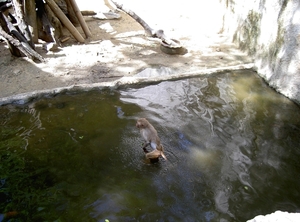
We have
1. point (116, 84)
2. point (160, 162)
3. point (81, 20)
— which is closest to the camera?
point (160, 162)

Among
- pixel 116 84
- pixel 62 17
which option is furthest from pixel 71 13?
pixel 116 84

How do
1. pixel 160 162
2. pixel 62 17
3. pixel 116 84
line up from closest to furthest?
pixel 160 162 < pixel 116 84 < pixel 62 17

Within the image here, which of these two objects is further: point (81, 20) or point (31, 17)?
point (81, 20)

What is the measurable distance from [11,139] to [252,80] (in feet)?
16.5

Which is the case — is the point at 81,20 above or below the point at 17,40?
below

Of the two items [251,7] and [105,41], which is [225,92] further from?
[105,41]

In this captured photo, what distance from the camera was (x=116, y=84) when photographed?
5.91 metres

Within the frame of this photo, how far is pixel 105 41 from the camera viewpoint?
861 cm

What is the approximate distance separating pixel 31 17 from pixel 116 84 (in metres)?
3.75

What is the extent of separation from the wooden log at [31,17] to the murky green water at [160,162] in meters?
3.35

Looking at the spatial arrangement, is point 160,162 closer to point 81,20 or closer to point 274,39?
point 274,39

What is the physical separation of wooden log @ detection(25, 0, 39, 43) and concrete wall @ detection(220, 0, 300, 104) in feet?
19.2

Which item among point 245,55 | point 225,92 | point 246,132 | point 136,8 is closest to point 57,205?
point 246,132

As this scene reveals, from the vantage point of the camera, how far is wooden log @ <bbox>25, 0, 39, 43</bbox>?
7609mm
